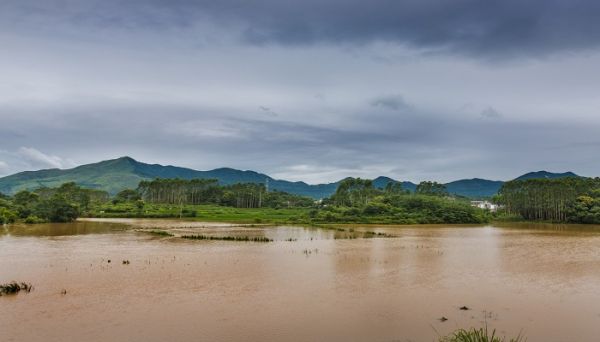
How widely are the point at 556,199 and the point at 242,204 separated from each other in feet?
210

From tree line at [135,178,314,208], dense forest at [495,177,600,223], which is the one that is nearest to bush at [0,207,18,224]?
tree line at [135,178,314,208]

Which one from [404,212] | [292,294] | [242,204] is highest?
[242,204]

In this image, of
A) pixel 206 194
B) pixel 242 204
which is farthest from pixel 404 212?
pixel 206 194

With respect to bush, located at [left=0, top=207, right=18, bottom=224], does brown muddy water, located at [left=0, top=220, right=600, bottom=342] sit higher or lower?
lower

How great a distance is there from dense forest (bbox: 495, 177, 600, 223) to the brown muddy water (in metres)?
44.5

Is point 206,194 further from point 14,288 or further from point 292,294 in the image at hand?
point 292,294

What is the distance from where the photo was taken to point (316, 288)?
16.2m

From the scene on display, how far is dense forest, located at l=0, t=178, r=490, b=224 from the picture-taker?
54634 millimetres

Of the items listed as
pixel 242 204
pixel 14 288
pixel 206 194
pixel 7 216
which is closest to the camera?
pixel 14 288

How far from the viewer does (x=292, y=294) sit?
15.3 meters

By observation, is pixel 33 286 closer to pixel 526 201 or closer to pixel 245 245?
pixel 245 245

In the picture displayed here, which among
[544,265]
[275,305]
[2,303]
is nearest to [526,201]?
[544,265]

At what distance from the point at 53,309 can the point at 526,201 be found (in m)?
76.4

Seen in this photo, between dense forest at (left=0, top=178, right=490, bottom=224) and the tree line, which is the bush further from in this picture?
the tree line
